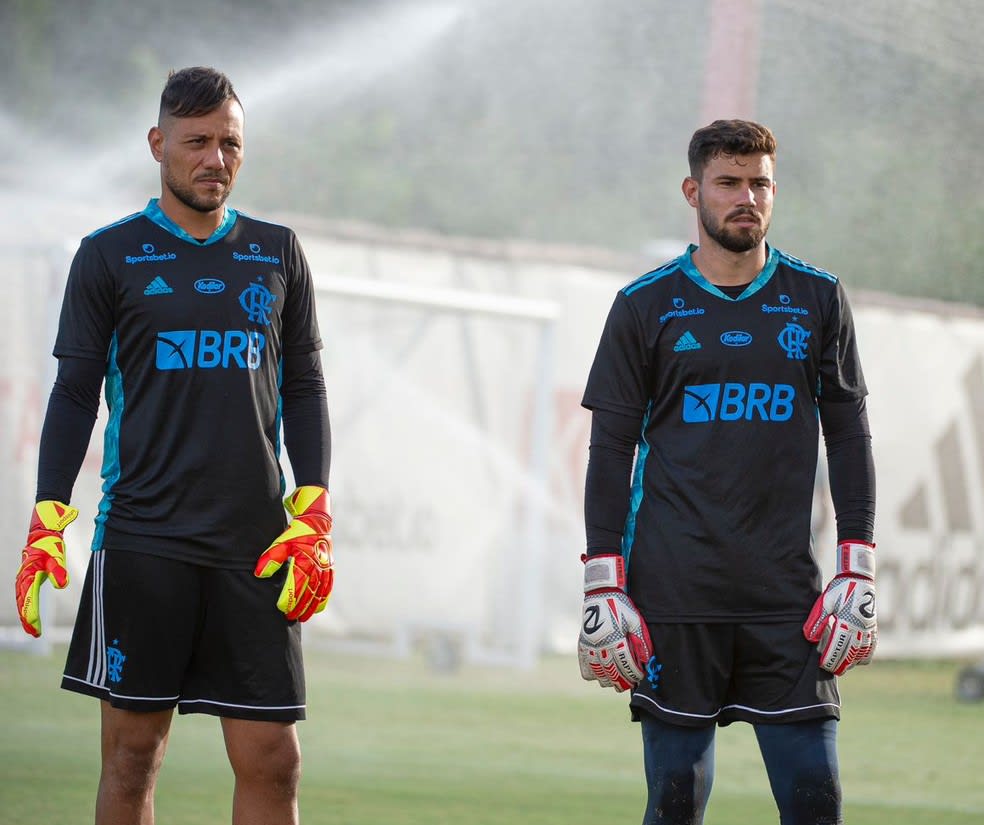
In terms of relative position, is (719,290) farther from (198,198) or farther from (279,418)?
(198,198)

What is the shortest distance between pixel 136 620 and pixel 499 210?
709 inches

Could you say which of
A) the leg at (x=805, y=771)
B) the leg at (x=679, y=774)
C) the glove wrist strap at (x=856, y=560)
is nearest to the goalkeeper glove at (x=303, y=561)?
the leg at (x=679, y=774)

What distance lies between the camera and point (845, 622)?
374cm

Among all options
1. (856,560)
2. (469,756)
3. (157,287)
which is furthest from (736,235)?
(469,756)

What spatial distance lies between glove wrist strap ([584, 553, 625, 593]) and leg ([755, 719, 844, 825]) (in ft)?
1.50

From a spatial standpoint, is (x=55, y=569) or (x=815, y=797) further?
(x=55, y=569)

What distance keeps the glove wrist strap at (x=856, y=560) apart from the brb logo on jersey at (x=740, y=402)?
337 millimetres

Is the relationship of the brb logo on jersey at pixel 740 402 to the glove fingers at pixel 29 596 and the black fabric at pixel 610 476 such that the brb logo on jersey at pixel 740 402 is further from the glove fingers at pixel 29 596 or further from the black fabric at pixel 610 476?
the glove fingers at pixel 29 596

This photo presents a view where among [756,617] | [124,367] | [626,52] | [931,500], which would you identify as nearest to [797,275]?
[756,617]

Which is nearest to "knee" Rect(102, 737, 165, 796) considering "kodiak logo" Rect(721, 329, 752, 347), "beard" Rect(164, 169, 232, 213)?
"beard" Rect(164, 169, 232, 213)

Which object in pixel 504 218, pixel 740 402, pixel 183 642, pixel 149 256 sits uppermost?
pixel 504 218

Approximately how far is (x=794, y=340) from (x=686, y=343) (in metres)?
0.24

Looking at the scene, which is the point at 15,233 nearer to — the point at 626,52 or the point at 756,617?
the point at 756,617

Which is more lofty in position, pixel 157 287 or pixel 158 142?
pixel 158 142
